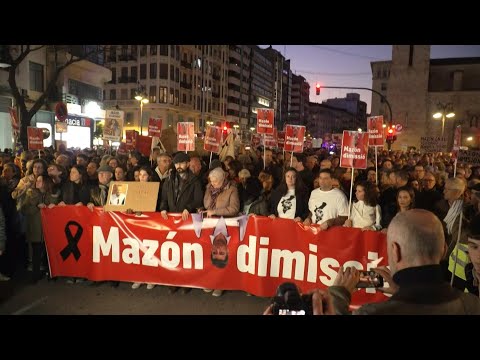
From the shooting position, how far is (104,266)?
5.97 m

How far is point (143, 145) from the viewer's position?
41.8 feet

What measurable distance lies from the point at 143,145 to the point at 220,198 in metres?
7.56

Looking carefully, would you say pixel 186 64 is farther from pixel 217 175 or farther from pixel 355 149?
pixel 217 175

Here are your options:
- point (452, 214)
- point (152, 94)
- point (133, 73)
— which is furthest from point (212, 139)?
point (133, 73)

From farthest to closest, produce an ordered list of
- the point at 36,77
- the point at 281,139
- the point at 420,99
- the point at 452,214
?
the point at 420,99 < the point at 36,77 < the point at 281,139 < the point at 452,214

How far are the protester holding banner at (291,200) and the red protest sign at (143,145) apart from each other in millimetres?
7436

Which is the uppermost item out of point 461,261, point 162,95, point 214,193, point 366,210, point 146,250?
point 162,95

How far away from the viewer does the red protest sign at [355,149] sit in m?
6.29

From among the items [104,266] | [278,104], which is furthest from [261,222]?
[278,104]

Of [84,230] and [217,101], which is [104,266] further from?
[217,101]

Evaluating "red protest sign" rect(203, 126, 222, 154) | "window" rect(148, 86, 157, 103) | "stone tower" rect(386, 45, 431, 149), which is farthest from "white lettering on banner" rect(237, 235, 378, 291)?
"window" rect(148, 86, 157, 103)

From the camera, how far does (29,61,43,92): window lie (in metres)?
24.9
